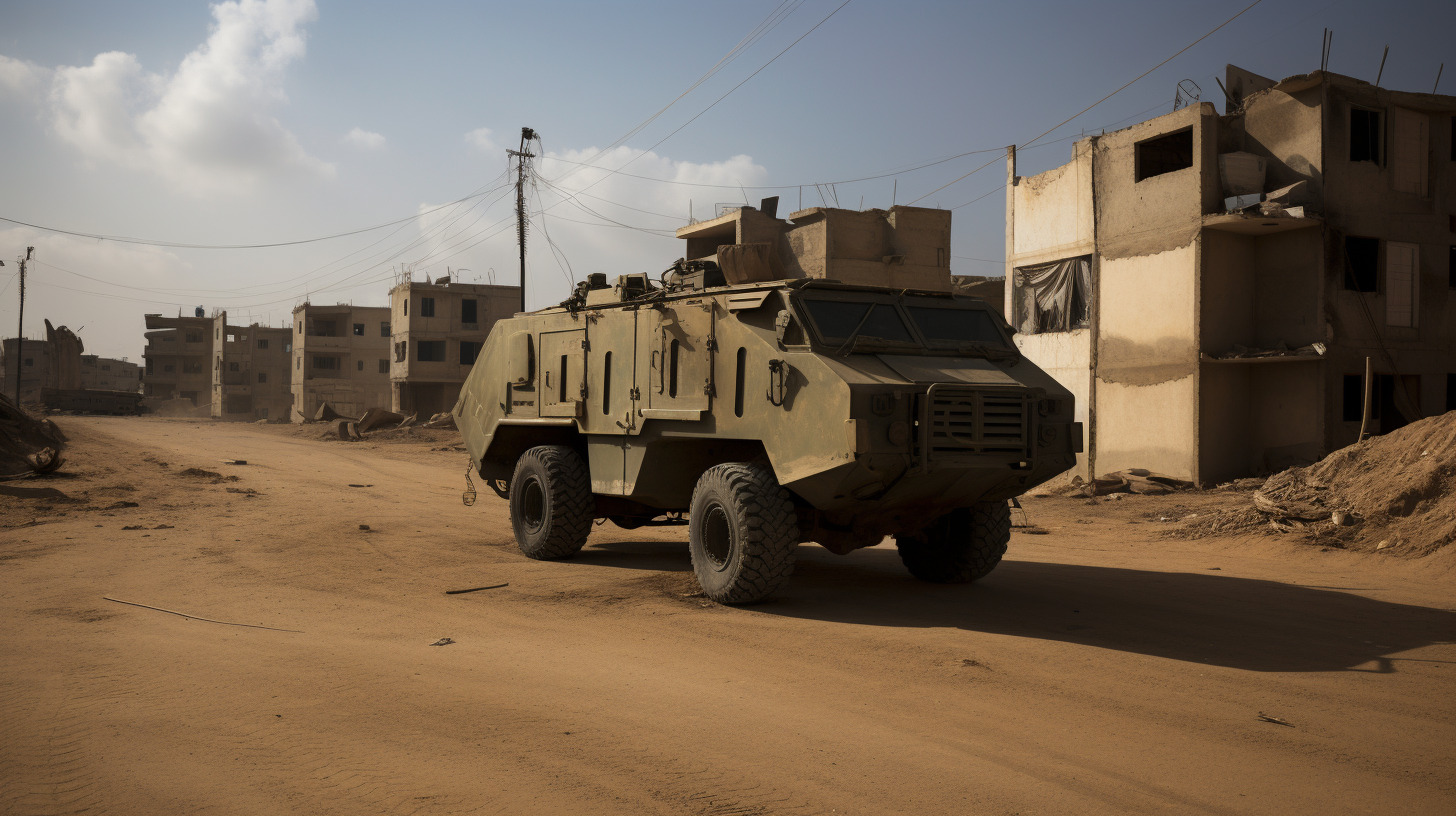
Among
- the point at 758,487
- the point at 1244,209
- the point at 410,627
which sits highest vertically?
the point at 1244,209

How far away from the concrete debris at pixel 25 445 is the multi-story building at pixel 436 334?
3072 centimetres

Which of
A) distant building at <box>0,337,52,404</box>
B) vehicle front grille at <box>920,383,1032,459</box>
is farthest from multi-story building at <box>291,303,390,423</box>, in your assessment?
vehicle front grille at <box>920,383,1032,459</box>

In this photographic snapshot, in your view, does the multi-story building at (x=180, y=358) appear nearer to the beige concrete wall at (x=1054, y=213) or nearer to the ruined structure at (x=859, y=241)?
the ruined structure at (x=859, y=241)

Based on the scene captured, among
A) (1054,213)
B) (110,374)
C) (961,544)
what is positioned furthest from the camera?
(110,374)

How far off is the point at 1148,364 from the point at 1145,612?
45.3 ft

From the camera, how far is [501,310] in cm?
5653

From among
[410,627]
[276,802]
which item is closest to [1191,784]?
[276,802]

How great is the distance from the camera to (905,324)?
7734 millimetres

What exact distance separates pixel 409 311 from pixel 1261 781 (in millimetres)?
53652

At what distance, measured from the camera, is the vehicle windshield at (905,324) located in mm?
7348

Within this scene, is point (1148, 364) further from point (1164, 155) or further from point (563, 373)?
point (563, 373)

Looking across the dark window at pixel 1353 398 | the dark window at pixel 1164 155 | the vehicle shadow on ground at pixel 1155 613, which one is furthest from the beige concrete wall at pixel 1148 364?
the vehicle shadow on ground at pixel 1155 613

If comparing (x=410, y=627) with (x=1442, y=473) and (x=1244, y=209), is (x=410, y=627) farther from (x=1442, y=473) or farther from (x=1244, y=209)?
(x=1244, y=209)

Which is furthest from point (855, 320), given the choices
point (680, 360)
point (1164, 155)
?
point (1164, 155)
